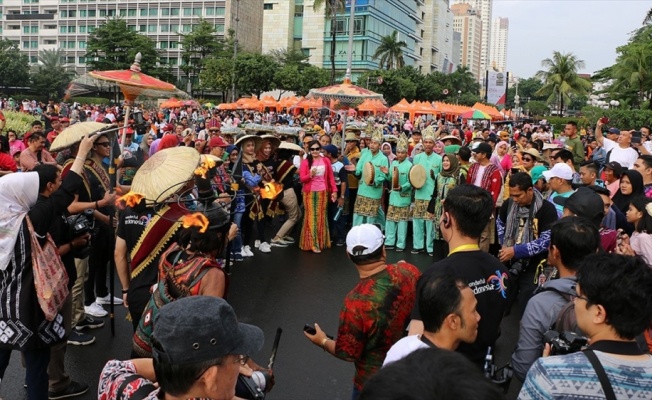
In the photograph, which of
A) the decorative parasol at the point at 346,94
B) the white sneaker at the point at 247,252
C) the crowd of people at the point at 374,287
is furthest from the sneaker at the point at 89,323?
the decorative parasol at the point at 346,94

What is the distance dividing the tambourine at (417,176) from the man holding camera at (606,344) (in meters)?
7.28

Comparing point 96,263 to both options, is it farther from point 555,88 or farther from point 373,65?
point 373,65

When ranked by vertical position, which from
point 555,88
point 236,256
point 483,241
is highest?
point 555,88

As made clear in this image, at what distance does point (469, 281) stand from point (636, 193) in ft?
14.6

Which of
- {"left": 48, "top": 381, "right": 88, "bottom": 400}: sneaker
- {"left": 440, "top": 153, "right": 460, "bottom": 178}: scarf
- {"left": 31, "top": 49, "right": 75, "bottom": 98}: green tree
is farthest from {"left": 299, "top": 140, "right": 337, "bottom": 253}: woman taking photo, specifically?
{"left": 31, "top": 49, "right": 75, "bottom": 98}: green tree

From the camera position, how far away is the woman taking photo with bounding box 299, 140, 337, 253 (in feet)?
32.7

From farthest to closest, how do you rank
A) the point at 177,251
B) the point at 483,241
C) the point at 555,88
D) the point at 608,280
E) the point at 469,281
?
the point at 555,88
the point at 483,241
the point at 177,251
the point at 469,281
the point at 608,280

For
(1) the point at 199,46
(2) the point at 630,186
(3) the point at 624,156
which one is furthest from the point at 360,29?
(2) the point at 630,186

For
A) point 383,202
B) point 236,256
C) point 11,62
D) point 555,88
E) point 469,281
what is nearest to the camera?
point 469,281

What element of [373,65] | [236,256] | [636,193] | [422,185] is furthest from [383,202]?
[373,65]

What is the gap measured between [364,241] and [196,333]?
1.49 m

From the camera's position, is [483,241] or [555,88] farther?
[555,88]

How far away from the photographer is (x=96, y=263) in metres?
6.58

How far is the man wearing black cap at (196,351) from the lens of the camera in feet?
6.68
